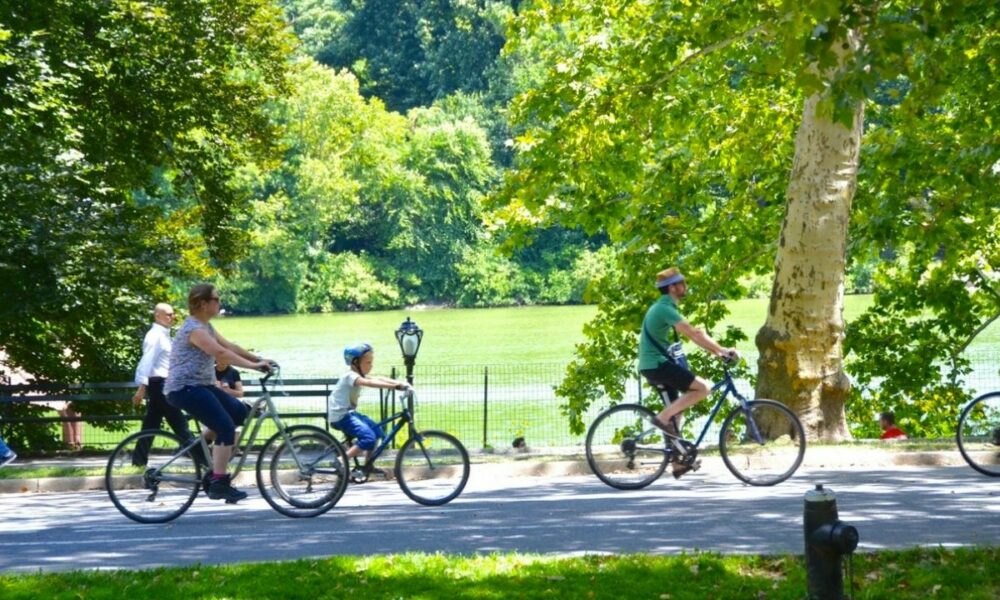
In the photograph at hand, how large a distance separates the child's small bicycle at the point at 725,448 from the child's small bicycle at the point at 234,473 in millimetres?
2653

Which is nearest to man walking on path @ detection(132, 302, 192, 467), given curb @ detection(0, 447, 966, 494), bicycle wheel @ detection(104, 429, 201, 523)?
curb @ detection(0, 447, 966, 494)

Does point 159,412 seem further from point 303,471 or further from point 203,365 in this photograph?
point 203,365

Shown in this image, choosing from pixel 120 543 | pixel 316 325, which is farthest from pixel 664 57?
pixel 316 325

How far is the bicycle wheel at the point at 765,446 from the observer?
14352mm

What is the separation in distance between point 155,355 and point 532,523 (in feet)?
18.0

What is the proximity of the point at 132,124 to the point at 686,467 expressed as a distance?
12404mm

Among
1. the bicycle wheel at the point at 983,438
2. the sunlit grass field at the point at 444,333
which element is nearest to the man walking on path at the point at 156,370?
the bicycle wheel at the point at 983,438

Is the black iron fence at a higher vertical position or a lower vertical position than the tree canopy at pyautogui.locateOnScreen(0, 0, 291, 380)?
lower

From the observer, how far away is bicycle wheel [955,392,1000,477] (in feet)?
48.3

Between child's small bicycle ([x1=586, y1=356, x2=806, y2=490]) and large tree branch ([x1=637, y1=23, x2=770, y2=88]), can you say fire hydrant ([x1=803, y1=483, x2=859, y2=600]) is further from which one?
large tree branch ([x1=637, y1=23, x2=770, y2=88])

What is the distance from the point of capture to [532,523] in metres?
12.1

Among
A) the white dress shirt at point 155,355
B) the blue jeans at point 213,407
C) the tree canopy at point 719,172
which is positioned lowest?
the blue jeans at point 213,407

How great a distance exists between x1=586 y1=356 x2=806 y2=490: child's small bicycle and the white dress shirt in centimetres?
443

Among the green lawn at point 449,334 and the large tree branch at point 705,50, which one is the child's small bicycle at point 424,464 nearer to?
the large tree branch at point 705,50
